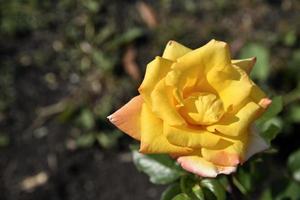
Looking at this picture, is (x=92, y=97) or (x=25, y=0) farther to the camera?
(x=25, y=0)

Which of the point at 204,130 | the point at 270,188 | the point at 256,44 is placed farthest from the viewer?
the point at 256,44

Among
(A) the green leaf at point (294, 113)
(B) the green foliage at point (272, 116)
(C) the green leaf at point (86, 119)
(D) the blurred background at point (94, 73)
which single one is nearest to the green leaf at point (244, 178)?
(B) the green foliage at point (272, 116)

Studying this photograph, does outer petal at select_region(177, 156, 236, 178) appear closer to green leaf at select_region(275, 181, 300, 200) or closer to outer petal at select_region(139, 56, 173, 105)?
outer petal at select_region(139, 56, 173, 105)

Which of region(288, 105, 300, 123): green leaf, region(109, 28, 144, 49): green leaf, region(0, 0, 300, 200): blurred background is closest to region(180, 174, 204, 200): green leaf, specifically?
region(0, 0, 300, 200): blurred background

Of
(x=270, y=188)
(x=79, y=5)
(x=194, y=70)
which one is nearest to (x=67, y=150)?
(x=79, y=5)

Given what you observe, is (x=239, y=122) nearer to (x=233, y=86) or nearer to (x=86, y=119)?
(x=233, y=86)

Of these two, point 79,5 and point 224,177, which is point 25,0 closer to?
point 79,5
